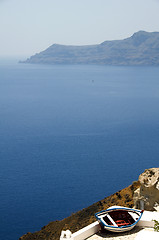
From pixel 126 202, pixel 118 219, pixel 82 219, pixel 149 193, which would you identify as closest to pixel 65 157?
pixel 82 219

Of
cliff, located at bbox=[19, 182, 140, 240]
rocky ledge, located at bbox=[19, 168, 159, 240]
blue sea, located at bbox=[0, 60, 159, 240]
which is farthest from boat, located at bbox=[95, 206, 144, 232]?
blue sea, located at bbox=[0, 60, 159, 240]

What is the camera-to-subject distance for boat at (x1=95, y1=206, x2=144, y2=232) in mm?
24406

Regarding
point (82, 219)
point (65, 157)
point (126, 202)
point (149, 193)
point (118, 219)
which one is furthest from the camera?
point (65, 157)

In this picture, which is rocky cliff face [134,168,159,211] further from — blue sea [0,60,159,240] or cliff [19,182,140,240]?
blue sea [0,60,159,240]

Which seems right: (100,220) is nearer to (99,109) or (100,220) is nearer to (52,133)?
(52,133)

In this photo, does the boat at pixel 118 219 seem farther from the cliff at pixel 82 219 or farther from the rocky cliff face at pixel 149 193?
the cliff at pixel 82 219

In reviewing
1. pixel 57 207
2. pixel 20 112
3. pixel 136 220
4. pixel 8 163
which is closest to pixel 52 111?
pixel 20 112

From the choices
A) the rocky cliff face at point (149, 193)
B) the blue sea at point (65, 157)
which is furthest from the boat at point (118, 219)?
the blue sea at point (65, 157)

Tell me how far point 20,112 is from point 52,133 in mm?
45346

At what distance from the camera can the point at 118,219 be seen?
2625 cm

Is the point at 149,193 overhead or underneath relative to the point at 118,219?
underneath

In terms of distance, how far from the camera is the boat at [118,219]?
24.4 metres

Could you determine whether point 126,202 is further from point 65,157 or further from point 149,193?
point 65,157

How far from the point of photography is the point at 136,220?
83.1ft
